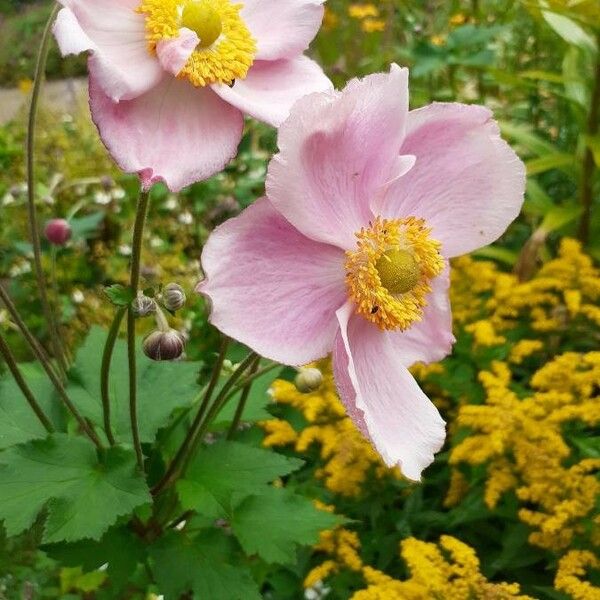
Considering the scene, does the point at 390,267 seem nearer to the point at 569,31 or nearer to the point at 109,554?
the point at 109,554

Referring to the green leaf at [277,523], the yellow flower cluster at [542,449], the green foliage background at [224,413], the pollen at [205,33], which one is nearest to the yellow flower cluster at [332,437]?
the green foliage background at [224,413]

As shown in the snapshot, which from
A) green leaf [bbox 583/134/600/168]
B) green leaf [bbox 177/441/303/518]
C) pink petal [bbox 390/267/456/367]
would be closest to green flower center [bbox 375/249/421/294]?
pink petal [bbox 390/267/456/367]

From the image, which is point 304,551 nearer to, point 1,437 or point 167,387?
point 167,387

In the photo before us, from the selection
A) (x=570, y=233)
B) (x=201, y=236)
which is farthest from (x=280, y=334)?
(x=201, y=236)

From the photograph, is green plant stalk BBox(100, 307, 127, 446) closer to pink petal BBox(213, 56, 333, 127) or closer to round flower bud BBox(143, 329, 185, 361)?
round flower bud BBox(143, 329, 185, 361)

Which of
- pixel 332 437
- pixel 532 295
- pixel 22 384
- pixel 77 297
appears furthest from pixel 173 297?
pixel 77 297

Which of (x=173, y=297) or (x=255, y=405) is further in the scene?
(x=255, y=405)
